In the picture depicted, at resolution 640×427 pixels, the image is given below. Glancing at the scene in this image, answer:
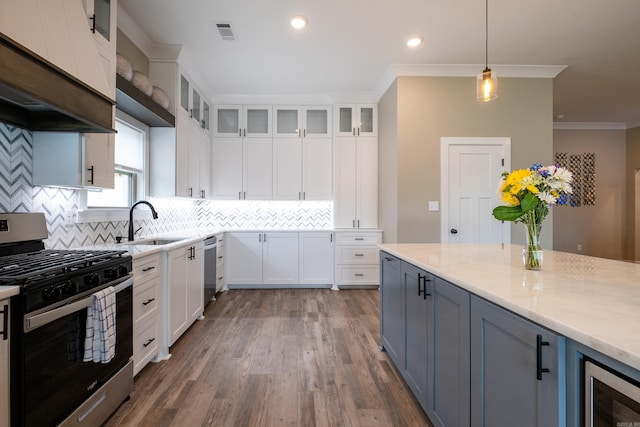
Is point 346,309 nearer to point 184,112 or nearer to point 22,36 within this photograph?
point 184,112

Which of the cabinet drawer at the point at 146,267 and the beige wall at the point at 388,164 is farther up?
the beige wall at the point at 388,164

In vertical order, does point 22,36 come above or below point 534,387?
above

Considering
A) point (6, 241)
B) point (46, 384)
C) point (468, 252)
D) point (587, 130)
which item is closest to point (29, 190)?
point (6, 241)

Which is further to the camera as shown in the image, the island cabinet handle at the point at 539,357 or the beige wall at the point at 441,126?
the beige wall at the point at 441,126

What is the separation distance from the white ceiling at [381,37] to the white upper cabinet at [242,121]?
501mm

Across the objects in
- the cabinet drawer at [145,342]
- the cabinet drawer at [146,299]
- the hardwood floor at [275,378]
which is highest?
the cabinet drawer at [146,299]

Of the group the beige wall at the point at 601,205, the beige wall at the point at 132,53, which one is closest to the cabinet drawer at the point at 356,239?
the beige wall at the point at 132,53

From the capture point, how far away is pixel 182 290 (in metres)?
2.86

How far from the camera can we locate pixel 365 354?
2617 mm

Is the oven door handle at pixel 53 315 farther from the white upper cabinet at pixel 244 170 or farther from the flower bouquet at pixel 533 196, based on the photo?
the white upper cabinet at pixel 244 170

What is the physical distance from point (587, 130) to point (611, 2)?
15.7 ft

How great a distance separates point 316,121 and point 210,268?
2720 mm

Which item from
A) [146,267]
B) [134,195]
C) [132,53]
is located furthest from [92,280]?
[132,53]

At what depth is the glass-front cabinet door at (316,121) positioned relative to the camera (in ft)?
16.4
